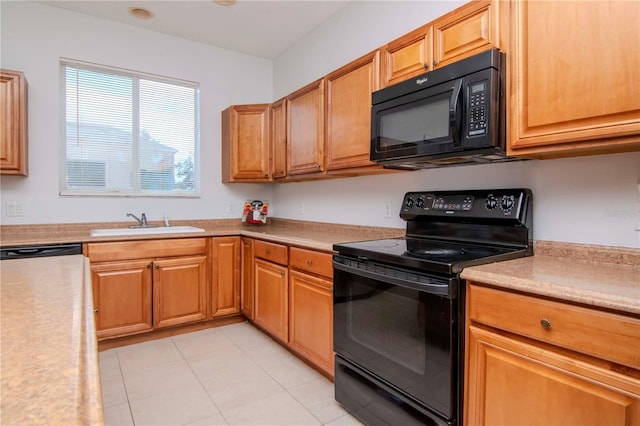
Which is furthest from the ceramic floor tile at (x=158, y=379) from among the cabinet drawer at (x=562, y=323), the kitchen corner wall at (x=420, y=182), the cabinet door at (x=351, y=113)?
the cabinet drawer at (x=562, y=323)

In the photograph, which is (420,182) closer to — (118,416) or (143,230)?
(118,416)

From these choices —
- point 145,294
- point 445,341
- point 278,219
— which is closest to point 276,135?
point 278,219

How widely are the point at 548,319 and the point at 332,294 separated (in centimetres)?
118

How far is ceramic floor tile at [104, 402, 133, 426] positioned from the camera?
6.09 ft

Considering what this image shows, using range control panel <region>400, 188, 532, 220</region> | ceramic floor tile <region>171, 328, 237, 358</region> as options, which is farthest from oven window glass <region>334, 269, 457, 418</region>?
ceramic floor tile <region>171, 328, 237, 358</region>

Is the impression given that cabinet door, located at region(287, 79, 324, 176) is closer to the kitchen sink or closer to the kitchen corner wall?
the kitchen corner wall

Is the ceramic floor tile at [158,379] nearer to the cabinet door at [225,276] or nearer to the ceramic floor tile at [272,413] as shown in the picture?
the ceramic floor tile at [272,413]

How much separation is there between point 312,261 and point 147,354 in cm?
149

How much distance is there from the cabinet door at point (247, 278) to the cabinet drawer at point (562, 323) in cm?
210

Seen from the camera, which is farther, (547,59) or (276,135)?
(276,135)

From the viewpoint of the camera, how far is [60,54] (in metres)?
3.01

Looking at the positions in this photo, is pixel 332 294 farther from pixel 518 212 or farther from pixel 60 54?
pixel 60 54

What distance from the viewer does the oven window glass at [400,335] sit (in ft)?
4.64

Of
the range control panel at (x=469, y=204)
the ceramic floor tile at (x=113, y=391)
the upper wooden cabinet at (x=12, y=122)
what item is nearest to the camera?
the range control panel at (x=469, y=204)
